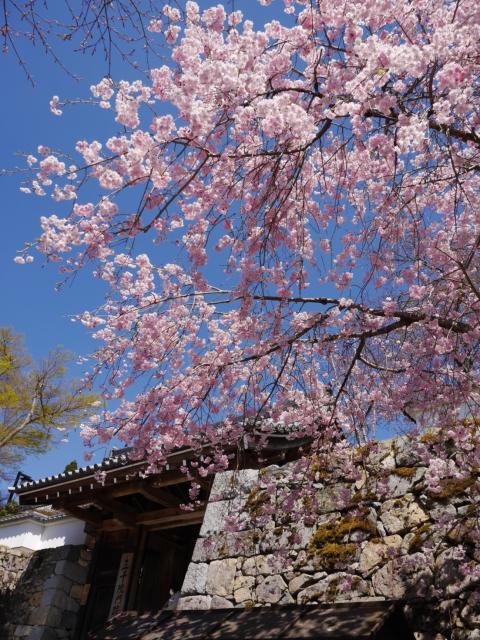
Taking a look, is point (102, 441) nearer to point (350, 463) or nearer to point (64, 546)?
point (350, 463)

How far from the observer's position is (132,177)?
3857 millimetres

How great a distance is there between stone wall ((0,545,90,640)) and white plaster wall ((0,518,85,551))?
356mm

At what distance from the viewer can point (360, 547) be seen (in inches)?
191

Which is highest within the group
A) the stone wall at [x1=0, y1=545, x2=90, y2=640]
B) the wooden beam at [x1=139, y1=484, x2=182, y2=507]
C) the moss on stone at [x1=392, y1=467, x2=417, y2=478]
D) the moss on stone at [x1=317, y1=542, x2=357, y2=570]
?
the moss on stone at [x1=392, y1=467, x2=417, y2=478]

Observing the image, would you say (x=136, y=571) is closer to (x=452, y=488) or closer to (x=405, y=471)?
(x=405, y=471)

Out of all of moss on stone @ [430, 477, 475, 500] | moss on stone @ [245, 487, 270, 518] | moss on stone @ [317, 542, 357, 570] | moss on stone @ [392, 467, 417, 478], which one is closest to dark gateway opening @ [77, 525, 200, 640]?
moss on stone @ [245, 487, 270, 518]

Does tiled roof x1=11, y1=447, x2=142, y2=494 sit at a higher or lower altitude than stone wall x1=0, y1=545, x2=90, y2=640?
higher

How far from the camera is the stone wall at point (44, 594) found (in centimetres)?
791

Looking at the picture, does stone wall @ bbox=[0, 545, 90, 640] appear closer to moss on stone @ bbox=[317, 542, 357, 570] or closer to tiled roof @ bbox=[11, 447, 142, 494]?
tiled roof @ bbox=[11, 447, 142, 494]

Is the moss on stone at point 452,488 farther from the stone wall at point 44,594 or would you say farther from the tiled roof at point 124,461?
the stone wall at point 44,594

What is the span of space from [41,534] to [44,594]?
1.60m

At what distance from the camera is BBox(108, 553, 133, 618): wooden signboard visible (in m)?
7.59

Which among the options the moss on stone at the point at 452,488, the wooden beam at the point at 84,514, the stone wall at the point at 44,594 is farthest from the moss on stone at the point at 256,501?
the stone wall at the point at 44,594

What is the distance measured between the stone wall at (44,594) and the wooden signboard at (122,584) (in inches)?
33.3
